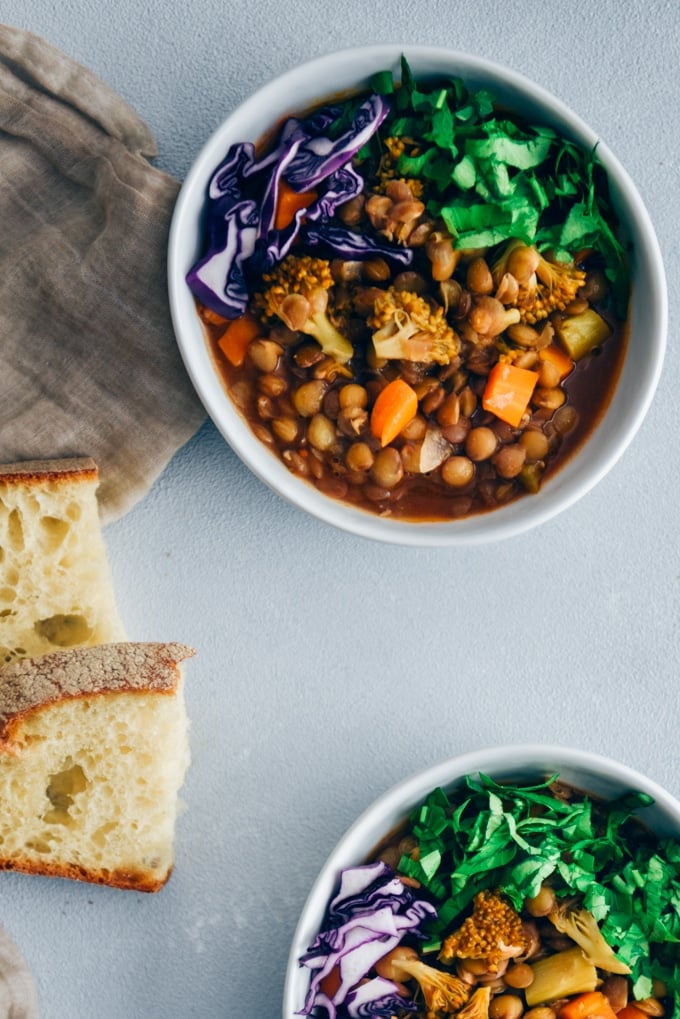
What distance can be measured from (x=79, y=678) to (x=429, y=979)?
1.46m

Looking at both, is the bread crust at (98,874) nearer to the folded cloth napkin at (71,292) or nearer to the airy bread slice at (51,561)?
the airy bread slice at (51,561)

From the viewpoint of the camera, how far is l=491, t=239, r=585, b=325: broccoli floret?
3.18 meters

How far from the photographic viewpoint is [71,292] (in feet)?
11.4

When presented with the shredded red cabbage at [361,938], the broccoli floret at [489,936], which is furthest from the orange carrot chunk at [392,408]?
the broccoli floret at [489,936]

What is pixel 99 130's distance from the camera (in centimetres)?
352

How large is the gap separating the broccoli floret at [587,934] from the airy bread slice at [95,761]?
1.33m

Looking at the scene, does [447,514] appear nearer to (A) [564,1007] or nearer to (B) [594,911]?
(B) [594,911]

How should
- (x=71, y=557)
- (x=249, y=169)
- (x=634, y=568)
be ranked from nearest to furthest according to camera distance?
(x=249, y=169) < (x=71, y=557) < (x=634, y=568)

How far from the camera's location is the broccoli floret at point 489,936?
3281 mm

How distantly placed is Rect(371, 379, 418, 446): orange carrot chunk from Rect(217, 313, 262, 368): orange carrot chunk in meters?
0.46

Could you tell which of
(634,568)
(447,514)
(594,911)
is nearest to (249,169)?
(447,514)

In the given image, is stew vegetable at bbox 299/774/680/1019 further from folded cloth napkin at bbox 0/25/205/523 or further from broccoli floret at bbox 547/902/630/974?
folded cloth napkin at bbox 0/25/205/523

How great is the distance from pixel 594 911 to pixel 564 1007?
330 mm

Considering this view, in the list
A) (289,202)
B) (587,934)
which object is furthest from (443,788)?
(289,202)
